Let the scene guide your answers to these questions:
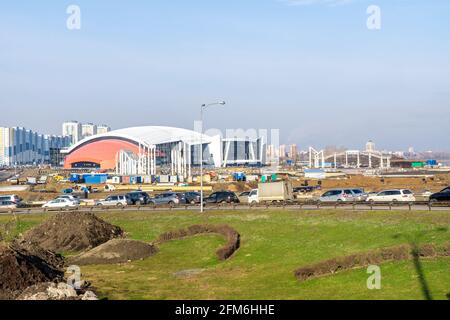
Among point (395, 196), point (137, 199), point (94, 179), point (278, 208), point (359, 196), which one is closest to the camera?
point (278, 208)

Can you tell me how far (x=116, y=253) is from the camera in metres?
34.8

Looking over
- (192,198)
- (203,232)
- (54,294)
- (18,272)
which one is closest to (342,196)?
(192,198)

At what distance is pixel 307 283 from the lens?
24.2 metres

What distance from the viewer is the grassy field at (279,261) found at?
897 inches

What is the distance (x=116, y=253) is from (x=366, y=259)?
1677cm

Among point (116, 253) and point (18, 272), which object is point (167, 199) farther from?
point (18, 272)

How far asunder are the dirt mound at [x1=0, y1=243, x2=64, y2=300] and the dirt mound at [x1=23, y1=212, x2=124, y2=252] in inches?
402

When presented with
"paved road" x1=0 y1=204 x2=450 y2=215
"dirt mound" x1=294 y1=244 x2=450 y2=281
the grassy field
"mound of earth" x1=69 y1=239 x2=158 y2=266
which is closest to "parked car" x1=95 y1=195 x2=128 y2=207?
"paved road" x1=0 y1=204 x2=450 y2=215

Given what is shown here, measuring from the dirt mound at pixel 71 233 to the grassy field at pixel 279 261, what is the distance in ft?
10.2

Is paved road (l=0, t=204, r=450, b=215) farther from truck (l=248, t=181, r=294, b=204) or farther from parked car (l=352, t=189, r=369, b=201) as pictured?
parked car (l=352, t=189, r=369, b=201)

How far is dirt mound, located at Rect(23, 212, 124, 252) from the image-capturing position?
39719mm

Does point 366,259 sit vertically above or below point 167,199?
below

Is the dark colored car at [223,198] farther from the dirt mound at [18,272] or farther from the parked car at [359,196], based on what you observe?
the dirt mound at [18,272]
